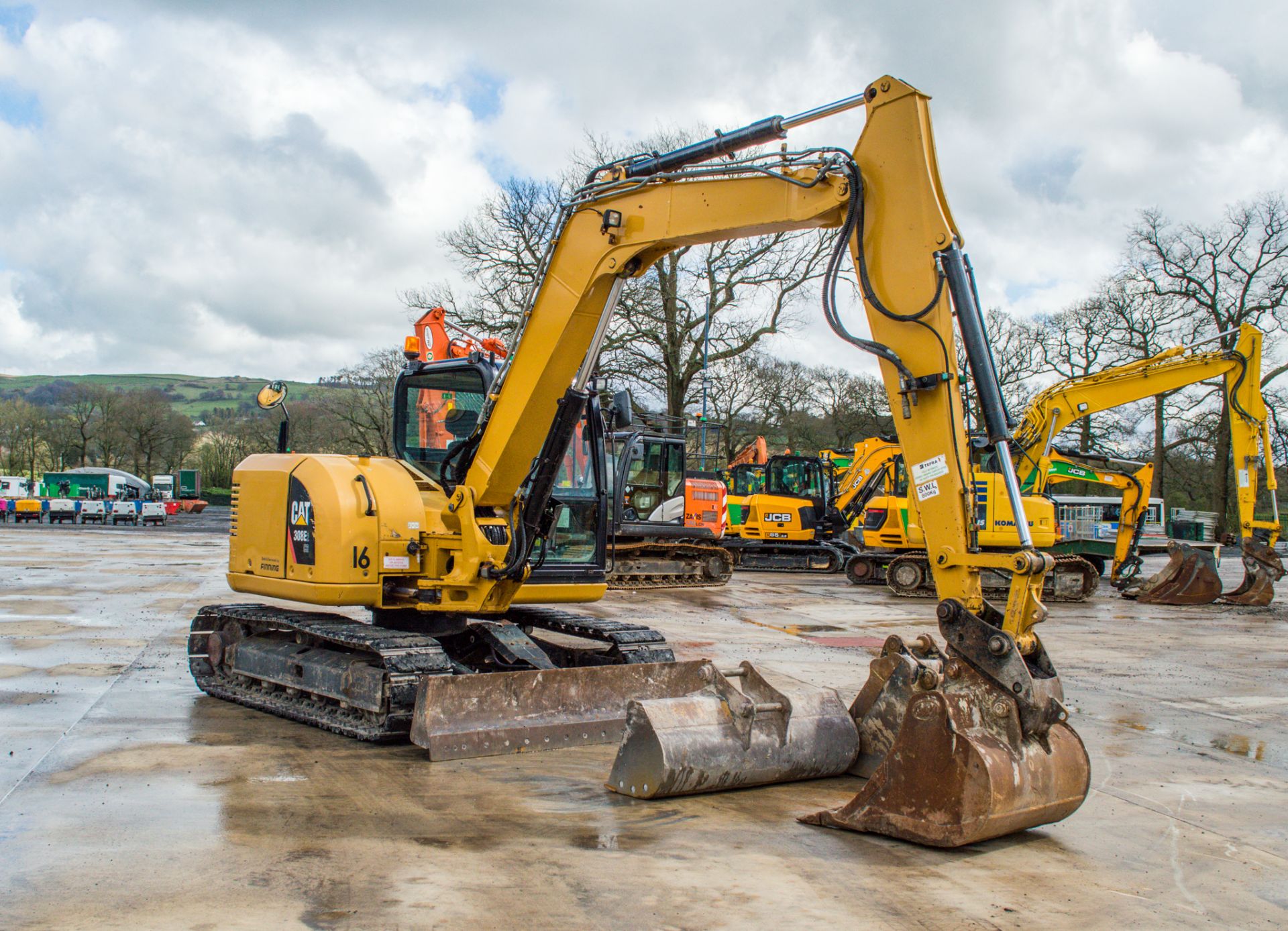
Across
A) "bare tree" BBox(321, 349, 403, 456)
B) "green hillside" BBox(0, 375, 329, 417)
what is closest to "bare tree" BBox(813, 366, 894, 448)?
"bare tree" BBox(321, 349, 403, 456)

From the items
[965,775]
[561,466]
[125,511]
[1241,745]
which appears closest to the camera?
[965,775]

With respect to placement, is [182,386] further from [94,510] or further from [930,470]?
[930,470]

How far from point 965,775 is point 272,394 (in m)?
5.48

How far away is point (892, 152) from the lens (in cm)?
525

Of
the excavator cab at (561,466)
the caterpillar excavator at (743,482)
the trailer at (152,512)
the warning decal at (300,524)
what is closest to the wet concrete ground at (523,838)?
the warning decal at (300,524)

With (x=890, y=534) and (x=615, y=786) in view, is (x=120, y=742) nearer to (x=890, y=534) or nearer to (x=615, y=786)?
(x=615, y=786)

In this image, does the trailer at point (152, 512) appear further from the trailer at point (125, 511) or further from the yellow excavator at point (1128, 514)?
the yellow excavator at point (1128, 514)

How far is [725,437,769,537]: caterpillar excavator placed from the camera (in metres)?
24.0

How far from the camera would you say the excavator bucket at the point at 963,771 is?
178 inches

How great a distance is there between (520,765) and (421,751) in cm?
72

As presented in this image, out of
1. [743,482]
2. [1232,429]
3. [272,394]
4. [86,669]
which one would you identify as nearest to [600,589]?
[272,394]

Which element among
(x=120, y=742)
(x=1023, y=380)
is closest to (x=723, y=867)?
A: (x=120, y=742)

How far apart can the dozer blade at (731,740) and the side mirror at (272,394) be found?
3.84m

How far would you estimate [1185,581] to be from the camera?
17922 millimetres
